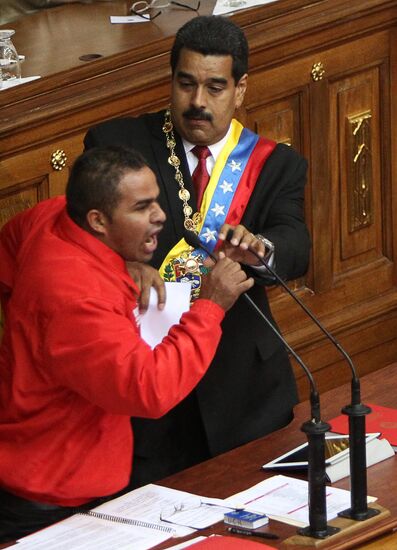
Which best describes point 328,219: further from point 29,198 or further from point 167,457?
point 167,457

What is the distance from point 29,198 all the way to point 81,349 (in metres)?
1.52

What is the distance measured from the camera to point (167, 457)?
13.1ft

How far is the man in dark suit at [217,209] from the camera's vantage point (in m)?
3.88

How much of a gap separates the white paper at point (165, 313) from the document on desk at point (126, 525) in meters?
0.38

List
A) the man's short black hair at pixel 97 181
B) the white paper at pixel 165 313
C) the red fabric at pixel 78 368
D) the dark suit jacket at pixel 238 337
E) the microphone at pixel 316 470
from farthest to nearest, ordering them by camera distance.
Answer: the dark suit jacket at pixel 238 337 → the white paper at pixel 165 313 → the man's short black hair at pixel 97 181 → the red fabric at pixel 78 368 → the microphone at pixel 316 470

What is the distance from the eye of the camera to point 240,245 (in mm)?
3479

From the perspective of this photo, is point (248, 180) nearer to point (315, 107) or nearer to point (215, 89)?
point (215, 89)

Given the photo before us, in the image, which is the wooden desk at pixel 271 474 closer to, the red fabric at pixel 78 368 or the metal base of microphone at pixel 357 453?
the metal base of microphone at pixel 357 453

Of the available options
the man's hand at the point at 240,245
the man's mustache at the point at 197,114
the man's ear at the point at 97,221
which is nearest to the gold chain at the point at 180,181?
the man's mustache at the point at 197,114

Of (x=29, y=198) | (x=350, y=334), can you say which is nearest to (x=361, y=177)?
(x=350, y=334)

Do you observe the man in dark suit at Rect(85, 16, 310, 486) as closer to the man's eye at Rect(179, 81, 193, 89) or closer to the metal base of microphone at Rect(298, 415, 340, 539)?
the man's eye at Rect(179, 81, 193, 89)

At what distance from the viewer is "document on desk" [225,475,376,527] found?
3.31 metres

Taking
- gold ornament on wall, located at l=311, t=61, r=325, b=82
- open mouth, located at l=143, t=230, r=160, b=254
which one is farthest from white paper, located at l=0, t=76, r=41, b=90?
open mouth, located at l=143, t=230, r=160, b=254

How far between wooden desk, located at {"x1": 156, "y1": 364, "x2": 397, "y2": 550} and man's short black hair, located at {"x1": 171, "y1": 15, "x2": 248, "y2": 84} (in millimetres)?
882
